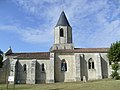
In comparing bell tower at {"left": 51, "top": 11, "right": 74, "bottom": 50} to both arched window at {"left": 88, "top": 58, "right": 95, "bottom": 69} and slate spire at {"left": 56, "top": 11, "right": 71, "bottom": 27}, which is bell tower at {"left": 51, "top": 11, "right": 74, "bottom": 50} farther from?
arched window at {"left": 88, "top": 58, "right": 95, "bottom": 69}

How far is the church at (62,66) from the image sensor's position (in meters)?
40.0

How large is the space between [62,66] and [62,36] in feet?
26.1

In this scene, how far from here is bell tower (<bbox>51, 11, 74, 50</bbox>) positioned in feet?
145

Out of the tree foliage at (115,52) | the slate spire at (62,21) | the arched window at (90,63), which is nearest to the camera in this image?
the tree foliage at (115,52)

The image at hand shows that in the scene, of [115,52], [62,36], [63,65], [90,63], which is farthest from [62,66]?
[115,52]

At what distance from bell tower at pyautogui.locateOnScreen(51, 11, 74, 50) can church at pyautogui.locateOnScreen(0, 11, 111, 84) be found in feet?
5.72

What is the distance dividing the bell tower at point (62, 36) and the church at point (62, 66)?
1.74m

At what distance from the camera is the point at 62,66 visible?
4112 cm

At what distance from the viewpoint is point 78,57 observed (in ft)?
133

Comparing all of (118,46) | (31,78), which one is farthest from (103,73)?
(31,78)

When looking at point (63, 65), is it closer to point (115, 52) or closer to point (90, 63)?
point (90, 63)

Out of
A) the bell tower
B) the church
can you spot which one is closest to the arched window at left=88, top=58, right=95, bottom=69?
the church

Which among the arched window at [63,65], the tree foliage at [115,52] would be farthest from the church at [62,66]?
the tree foliage at [115,52]

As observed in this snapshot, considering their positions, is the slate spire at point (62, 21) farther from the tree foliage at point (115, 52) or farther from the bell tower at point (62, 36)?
the tree foliage at point (115, 52)
